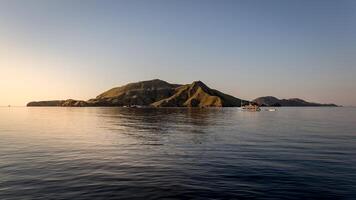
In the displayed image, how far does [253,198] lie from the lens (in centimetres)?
2172

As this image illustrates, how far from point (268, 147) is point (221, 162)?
14976 millimetres

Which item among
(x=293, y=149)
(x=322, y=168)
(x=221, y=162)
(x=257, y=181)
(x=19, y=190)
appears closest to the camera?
(x=19, y=190)

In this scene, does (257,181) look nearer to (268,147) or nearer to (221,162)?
(221,162)

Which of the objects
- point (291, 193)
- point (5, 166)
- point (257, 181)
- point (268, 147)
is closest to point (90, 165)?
point (5, 166)

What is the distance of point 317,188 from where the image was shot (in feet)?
80.4

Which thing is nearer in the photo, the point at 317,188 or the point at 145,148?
the point at 317,188

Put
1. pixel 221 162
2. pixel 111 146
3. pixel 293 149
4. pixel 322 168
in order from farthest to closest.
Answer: pixel 111 146
pixel 293 149
pixel 221 162
pixel 322 168

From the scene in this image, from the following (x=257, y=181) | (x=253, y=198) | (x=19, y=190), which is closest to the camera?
(x=253, y=198)

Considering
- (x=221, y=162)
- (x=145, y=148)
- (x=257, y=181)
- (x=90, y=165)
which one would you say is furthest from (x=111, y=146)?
(x=257, y=181)

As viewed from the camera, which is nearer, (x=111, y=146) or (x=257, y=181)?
(x=257, y=181)

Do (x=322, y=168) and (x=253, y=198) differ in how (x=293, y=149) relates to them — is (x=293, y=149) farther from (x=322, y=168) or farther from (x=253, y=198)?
(x=253, y=198)

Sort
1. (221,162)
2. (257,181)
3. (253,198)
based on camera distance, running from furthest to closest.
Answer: (221,162), (257,181), (253,198)

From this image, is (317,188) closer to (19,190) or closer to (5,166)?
(19,190)

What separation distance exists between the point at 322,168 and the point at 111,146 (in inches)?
1164
